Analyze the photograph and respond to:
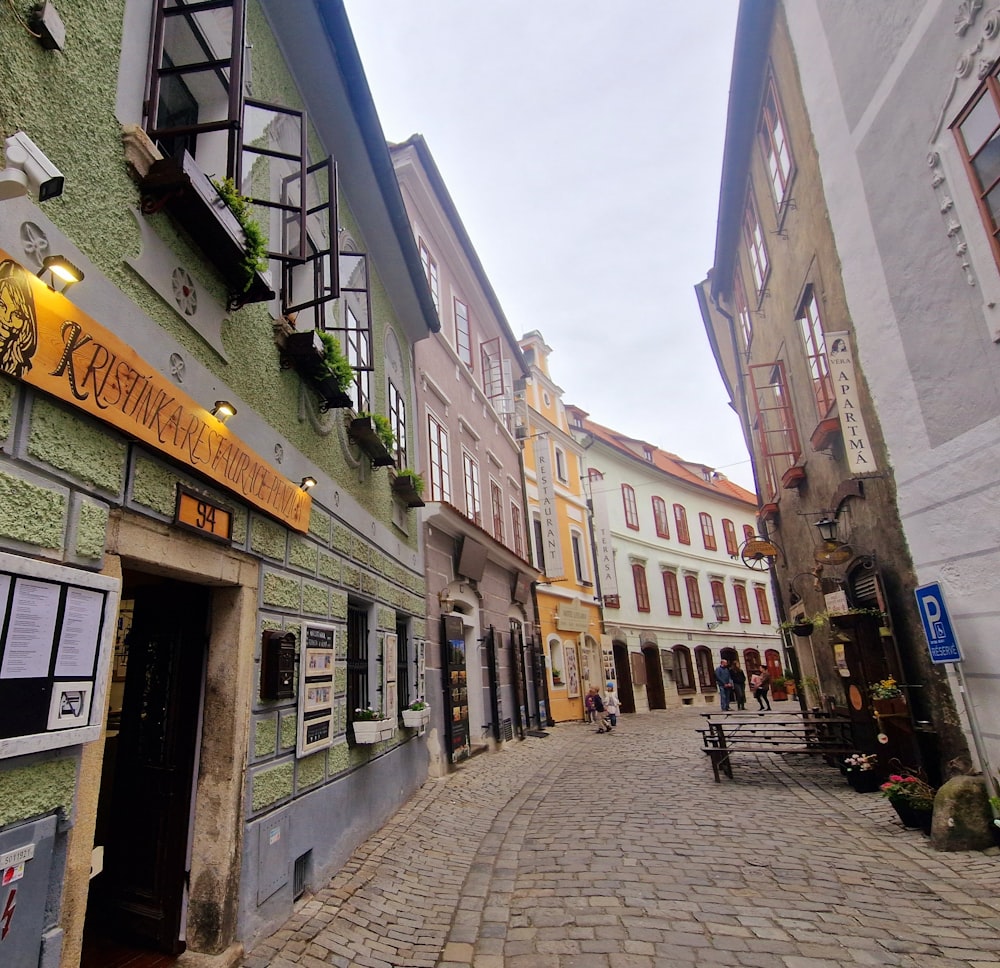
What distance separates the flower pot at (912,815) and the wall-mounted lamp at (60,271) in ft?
23.5

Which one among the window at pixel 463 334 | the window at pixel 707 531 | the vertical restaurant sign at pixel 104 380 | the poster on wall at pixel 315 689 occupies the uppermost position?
the window at pixel 463 334

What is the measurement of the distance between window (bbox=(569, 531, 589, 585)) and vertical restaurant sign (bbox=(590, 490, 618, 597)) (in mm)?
524

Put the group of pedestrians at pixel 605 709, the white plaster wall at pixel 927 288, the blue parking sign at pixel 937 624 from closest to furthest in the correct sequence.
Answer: the white plaster wall at pixel 927 288, the blue parking sign at pixel 937 624, the group of pedestrians at pixel 605 709

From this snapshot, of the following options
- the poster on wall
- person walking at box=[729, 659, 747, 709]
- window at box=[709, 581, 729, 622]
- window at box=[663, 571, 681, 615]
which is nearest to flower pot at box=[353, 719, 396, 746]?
the poster on wall

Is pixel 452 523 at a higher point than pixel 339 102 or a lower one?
lower

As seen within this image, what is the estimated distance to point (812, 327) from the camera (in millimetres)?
9148

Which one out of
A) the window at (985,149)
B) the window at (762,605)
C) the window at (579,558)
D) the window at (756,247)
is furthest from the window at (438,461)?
the window at (762,605)

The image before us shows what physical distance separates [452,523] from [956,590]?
694cm

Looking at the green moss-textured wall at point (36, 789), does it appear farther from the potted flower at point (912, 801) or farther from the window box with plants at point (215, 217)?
the potted flower at point (912, 801)

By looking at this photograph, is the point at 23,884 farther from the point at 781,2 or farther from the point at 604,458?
the point at 604,458

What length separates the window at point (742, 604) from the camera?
30.6 metres

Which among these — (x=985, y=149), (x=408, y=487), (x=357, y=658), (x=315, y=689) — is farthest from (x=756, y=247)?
(x=315, y=689)

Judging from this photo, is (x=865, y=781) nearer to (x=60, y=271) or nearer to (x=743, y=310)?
(x=60, y=271)

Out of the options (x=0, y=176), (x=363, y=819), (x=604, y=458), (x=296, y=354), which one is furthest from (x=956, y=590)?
(x=604, y=458)
